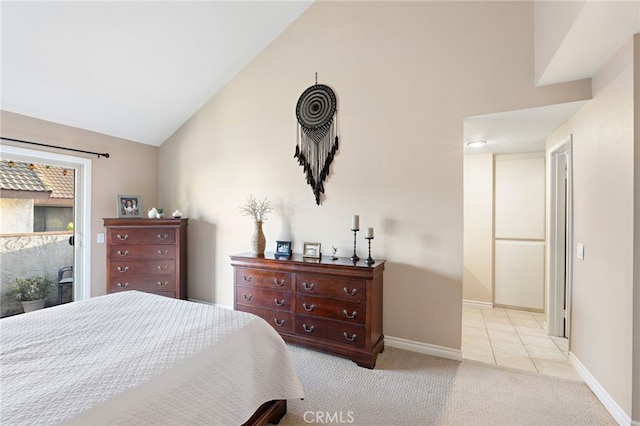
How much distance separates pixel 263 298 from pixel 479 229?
306 cm

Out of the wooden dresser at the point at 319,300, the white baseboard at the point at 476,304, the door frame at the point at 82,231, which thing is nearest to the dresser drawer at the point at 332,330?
the wooden dresser at the point at 319,300

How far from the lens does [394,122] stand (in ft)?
9.30

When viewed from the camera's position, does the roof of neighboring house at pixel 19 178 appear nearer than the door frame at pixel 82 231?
Yes

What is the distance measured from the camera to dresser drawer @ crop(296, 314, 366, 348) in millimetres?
2471

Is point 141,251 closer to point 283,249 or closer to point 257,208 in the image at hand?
point 257,208

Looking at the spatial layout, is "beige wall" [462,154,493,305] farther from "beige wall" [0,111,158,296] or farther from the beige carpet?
"beige wall" [0,111,158,296]

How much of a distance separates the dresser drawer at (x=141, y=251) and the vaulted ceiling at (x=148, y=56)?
151 centimetres

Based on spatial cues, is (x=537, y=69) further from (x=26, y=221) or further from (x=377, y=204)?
(x=26, y=221)

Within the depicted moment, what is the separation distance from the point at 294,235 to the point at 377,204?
1029 mm

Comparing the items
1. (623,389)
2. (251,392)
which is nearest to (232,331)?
(251,392)

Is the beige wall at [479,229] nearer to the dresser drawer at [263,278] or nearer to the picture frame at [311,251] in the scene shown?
the picture frame at [311,251]

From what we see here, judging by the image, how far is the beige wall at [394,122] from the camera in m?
2.53

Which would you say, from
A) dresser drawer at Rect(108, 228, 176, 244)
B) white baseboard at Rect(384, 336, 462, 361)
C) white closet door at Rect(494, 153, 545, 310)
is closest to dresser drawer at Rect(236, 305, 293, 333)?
white baseboard at Rect(384, 336, 462, 361)

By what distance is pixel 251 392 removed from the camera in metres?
1.46
